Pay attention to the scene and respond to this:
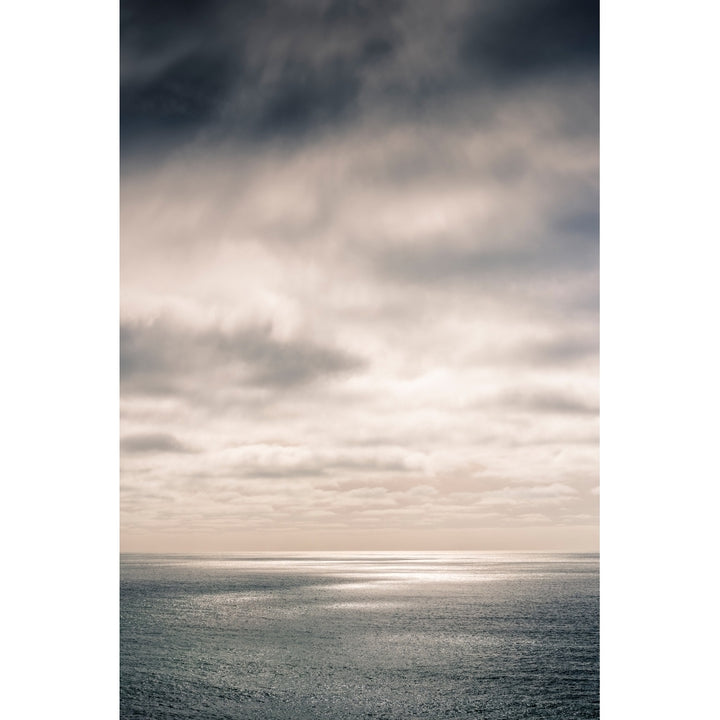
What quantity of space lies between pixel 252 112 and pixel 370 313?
5.13m

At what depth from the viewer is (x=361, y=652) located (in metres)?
24.6

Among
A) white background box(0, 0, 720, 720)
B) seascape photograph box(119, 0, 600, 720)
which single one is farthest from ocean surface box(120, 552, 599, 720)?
white background box(0, 0, 720, 720)

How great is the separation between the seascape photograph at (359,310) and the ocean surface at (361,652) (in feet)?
0.54

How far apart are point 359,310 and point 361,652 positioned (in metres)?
12.4

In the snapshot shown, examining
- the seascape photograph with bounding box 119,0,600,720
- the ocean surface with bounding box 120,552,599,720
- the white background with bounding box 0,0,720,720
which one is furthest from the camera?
the ocean surface with bounding box 120,552,599,720

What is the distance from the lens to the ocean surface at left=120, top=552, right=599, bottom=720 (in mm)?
18625

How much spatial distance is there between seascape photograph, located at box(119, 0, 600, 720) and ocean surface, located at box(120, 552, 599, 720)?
16cm

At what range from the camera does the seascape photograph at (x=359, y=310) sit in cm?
1334

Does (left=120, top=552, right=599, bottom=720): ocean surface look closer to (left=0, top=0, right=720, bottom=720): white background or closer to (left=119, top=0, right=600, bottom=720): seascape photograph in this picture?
(left=119, top=0, right=600, bottom=720): seascape photograph

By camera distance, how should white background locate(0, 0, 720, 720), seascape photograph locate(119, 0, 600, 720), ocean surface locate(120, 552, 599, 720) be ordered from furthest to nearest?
ocean surface locate(120, 552, 599, 720), seascape photograph locate(119, 0, 600, 720), white background locate(0, 0, 720, 720)
